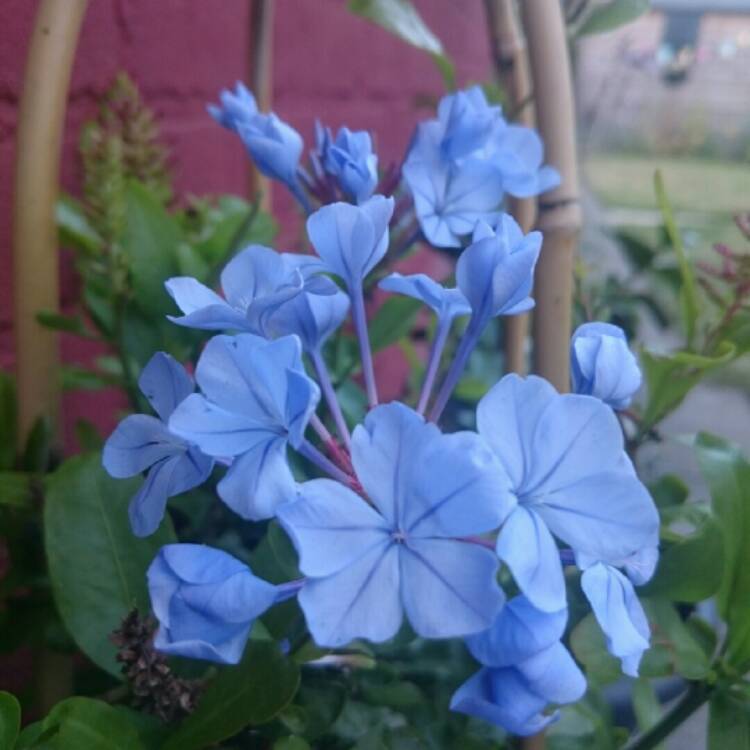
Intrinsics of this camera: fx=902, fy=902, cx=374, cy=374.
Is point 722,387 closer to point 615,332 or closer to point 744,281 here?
point 744,281

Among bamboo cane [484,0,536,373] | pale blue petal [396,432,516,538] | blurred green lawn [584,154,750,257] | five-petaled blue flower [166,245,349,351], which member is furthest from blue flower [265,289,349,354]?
blurred green lawn [584,154,750,257]

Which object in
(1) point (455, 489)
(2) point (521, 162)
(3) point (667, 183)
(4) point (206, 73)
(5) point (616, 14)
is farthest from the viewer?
(3) point (667, 183)

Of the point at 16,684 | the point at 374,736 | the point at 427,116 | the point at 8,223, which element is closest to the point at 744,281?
the point at 374,736

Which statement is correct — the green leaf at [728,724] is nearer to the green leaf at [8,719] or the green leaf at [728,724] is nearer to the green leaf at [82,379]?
the green leaf at [8,719]

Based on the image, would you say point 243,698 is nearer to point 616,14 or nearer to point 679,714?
point 679,714

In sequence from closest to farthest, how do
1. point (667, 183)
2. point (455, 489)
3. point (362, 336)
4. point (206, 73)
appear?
1. point (455, 489)
2. point (362, 336)
3. point (206, 73)
4. point (667, 183)

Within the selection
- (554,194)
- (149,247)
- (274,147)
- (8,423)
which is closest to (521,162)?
(554,194)

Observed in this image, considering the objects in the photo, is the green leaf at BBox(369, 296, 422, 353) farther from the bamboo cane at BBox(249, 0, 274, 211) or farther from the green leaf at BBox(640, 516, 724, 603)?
the green leaf at BBox(640, 516, 724, 603)

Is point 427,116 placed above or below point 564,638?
above
